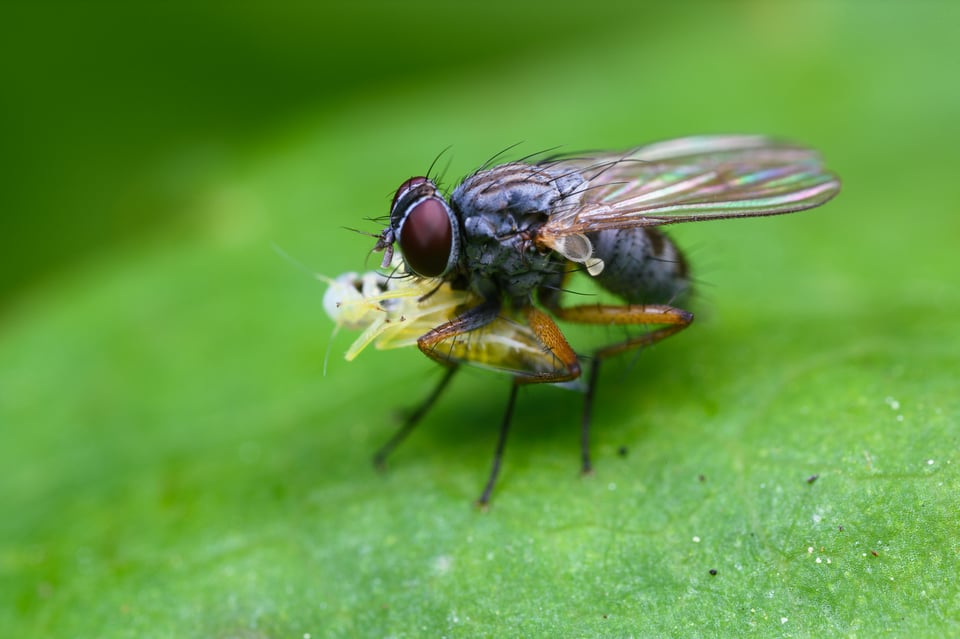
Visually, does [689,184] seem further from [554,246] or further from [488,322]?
[488,322]

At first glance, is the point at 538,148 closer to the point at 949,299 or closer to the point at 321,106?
the point at 321,106

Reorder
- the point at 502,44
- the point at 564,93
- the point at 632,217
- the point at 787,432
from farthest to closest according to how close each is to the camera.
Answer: the point at 502,44
the point at 564,93
the point at 632,217
the point at 787,432

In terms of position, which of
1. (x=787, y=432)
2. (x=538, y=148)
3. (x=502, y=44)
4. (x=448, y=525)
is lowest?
(x=448, y=525)

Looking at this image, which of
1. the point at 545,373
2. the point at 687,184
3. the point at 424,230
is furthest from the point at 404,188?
the point at 687,184

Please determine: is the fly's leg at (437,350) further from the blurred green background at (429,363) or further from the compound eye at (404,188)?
the compound eye at (404,188)

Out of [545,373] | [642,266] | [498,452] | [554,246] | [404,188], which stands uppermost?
[404,188]

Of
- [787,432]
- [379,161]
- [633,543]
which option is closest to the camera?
[633,543]

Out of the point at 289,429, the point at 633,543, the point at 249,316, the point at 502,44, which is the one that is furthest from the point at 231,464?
the point at 502,44
